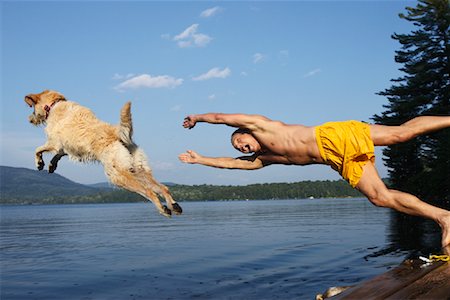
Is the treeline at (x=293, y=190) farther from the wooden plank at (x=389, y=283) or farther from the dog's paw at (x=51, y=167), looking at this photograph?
the wooden plank at (x=389, y=283)

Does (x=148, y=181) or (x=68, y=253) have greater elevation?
(x=148, y=181)

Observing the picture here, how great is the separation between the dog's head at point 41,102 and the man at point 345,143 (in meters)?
2.17

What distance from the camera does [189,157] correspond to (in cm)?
667

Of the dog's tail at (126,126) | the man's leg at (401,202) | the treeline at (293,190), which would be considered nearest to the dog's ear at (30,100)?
the dog's tail at (126,126)

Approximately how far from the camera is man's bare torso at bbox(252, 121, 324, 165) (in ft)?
20.2

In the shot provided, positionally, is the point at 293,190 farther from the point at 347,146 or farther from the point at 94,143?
the point at 94,143

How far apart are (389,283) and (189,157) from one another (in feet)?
10.5

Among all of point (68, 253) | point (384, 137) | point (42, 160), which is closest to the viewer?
point (384, 137)

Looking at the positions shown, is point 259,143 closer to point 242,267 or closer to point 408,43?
point 242,267

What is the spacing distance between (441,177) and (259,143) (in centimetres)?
2804

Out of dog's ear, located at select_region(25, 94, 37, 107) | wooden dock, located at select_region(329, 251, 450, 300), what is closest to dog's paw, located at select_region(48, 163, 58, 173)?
dog's ear, located at select_region(25, 94, 37, 107)

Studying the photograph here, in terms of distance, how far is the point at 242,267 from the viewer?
15.6 meters

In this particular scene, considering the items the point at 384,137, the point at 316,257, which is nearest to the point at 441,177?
the point at 316,257

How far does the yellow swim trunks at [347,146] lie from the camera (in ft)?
19.4
